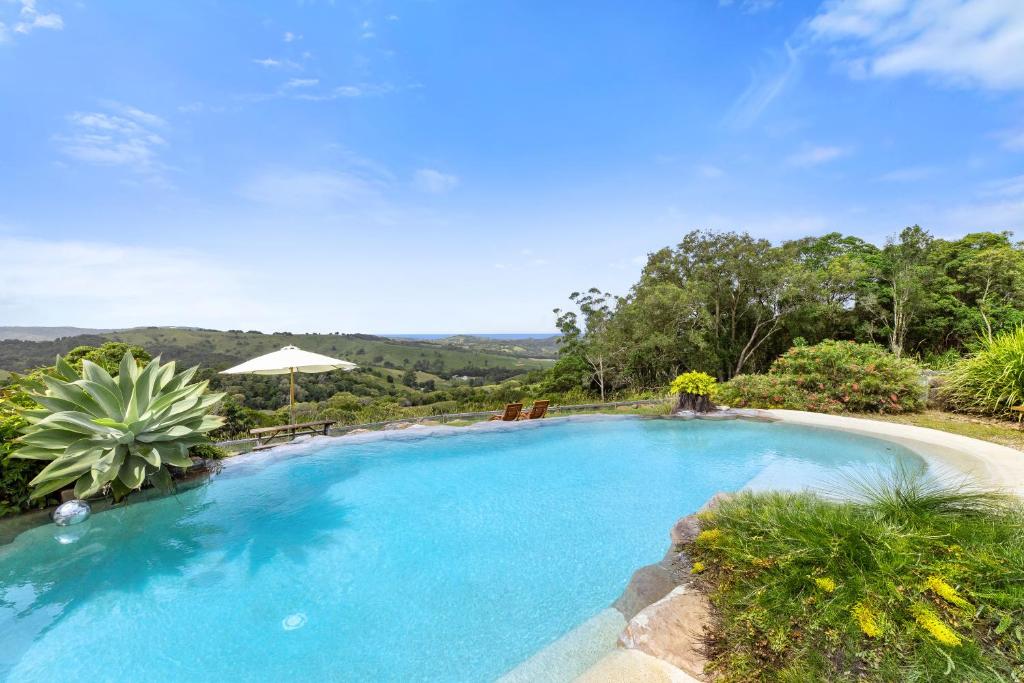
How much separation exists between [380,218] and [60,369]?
34.3ft

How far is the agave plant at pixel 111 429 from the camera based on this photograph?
16.4 feet

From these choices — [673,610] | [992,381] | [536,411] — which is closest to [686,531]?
[673,610]

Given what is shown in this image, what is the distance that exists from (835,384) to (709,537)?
382 inches

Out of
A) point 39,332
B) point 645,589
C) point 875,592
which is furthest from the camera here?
point 39,332

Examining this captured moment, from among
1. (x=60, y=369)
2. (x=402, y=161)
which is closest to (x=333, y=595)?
(x=60, y=369)

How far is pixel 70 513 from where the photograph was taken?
16.2 feet

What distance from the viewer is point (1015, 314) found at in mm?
15805

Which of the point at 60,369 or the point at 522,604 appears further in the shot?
the point at 60,369

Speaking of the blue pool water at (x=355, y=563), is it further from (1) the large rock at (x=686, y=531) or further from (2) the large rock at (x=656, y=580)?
(1) the large rock at (x=686, y=531)

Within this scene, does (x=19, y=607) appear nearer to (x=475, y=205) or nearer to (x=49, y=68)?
(x=49, y=68)

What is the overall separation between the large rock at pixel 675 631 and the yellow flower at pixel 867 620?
33.9 inches

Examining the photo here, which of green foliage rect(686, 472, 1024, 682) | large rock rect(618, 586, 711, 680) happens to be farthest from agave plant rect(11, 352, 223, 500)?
green foliage rect(686, 472, 1024, 682)

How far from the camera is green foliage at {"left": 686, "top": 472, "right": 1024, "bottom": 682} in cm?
214

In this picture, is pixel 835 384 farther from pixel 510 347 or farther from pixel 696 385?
pixel 510 347
